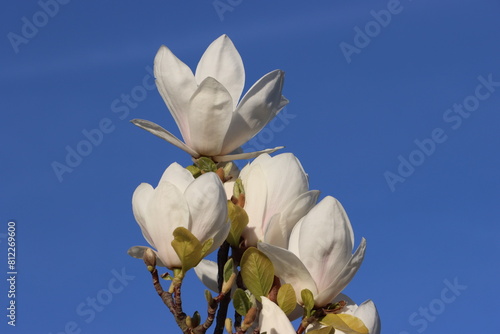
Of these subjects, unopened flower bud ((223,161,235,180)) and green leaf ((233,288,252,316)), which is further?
unopened flower bud ((223,161,235,180))

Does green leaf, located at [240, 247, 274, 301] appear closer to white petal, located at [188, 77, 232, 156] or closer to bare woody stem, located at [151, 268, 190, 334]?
bare woody stem, located at [151, 268, 190, 334]

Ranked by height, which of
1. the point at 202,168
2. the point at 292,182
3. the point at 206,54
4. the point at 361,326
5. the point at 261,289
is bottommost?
the point at 361,326

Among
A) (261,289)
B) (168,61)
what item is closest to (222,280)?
(261,289)

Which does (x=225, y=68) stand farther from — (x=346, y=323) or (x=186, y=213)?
(x=346, y=323)

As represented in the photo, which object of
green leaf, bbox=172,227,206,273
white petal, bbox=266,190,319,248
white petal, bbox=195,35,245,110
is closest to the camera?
green leaf, bbox=172,227,206,273

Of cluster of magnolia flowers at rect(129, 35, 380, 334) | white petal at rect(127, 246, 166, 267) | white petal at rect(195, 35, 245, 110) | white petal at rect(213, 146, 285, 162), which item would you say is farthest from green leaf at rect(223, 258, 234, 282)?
white petal at rect(195, 35, 245, 110)

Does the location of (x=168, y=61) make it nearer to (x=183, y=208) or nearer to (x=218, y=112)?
(x=218, y=112)

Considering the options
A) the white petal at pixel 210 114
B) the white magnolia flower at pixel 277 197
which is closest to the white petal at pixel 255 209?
the white magnolia flower at pixel 277 197
